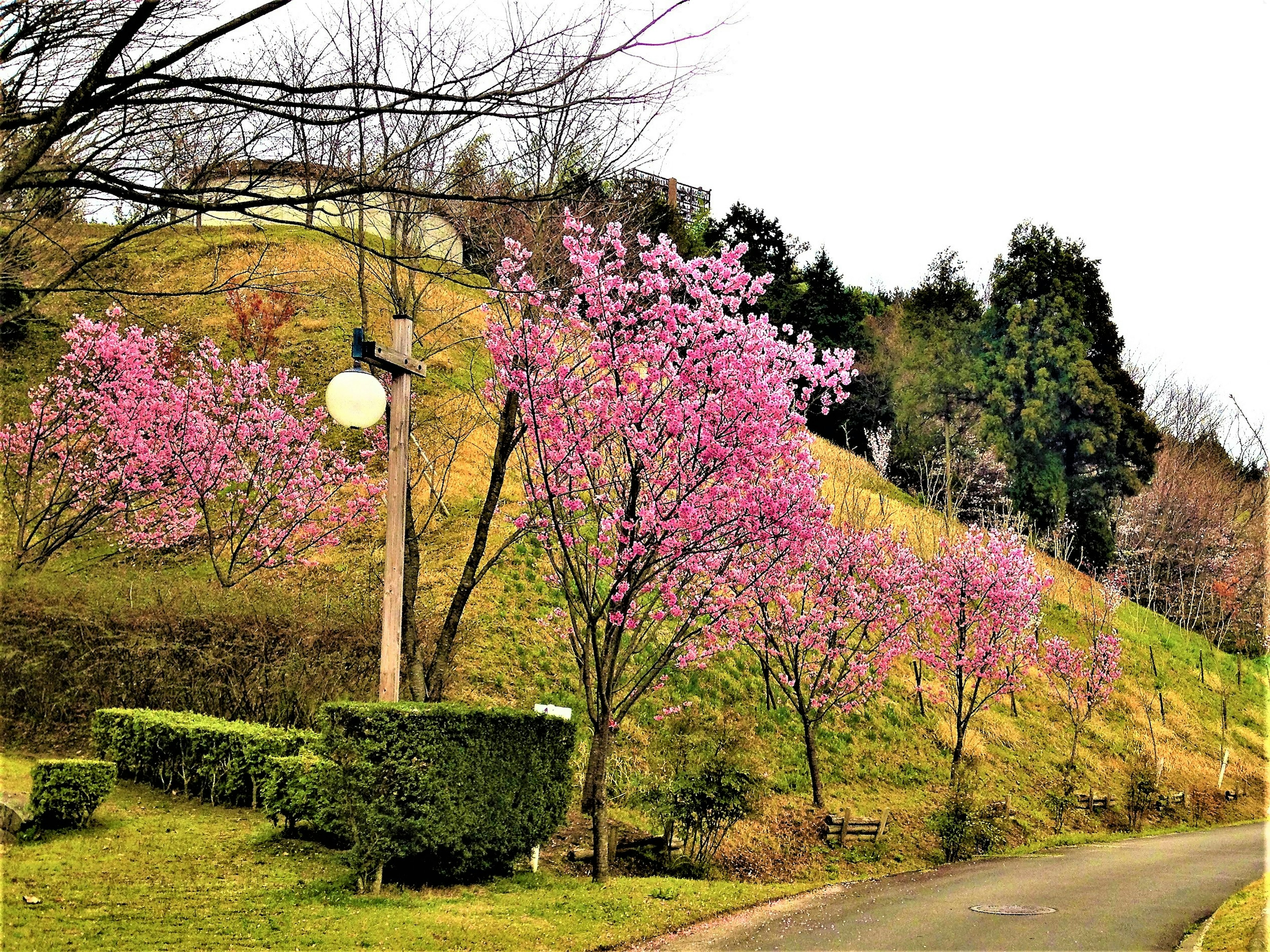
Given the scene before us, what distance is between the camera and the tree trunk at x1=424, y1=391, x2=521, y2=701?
12.5 meters

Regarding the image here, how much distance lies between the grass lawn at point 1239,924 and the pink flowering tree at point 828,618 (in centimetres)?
631

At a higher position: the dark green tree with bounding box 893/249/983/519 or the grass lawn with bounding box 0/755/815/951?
the dark green tree with bounding box 893/249/983/519

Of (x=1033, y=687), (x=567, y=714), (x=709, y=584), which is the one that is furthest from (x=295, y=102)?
(x=1033, y=687)

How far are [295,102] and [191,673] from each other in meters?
10.3

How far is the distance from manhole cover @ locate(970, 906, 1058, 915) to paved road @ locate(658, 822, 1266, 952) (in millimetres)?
101

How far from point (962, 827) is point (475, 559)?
307 inches

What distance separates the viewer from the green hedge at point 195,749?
10781 millimetres

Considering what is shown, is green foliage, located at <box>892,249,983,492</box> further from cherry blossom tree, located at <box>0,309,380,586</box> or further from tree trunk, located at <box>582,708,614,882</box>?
tree trunk, located at <box>582,708,614,882</box>

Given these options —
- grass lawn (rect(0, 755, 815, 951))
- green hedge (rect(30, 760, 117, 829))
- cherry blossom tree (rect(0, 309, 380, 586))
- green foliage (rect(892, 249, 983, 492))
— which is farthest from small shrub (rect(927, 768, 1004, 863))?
green foliage (rect(892, 249, 983, 492))

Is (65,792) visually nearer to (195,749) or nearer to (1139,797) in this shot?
(195,749)

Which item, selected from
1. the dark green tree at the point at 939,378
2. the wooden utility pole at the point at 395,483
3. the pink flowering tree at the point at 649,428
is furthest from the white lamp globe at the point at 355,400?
the dark green tree at the point at 939,378

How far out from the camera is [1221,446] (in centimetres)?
4962

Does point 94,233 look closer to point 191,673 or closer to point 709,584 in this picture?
point 191,673

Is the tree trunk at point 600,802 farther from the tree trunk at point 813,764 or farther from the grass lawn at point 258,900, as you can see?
the tree trunk at point 813,764
